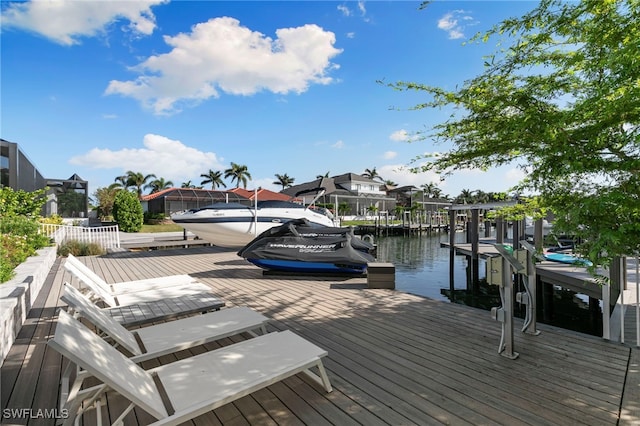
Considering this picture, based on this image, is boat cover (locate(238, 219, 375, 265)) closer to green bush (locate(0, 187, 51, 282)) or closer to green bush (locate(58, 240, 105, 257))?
green bush (locate(0, 187, 51, 282))

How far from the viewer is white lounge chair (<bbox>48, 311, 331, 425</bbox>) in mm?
1854

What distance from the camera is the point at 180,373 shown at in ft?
8.07

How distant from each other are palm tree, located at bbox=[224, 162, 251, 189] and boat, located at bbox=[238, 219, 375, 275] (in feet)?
204

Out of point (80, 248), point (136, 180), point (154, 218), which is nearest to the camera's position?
point (80, 248)

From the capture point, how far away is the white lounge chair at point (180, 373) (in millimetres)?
1854

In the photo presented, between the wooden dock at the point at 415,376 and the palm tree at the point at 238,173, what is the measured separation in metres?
64.3

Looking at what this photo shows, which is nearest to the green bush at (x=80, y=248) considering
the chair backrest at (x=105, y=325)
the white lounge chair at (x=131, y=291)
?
the white lounge chair at (x=131, y=291)

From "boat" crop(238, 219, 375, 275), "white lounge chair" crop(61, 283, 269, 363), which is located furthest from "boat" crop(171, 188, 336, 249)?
"white lounge chair" crop(61, 283, 269, 363)

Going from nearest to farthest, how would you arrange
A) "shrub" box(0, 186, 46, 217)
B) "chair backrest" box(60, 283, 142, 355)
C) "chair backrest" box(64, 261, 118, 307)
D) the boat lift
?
"chair backrest" box(60, 283, 142, 355) < the boat lift < "chair backrest" box(64, 261, 118, 307) < "shrub" box(0, 186, 46, 217)

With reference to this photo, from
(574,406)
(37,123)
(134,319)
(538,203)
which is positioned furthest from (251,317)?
(37,123)

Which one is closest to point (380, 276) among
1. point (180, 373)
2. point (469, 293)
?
point (180, 373)

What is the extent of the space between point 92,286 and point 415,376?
4.36 metres

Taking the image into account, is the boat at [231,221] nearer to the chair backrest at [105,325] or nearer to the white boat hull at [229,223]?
the white boat hull at [229,223]

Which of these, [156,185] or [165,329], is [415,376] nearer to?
[165,329]
